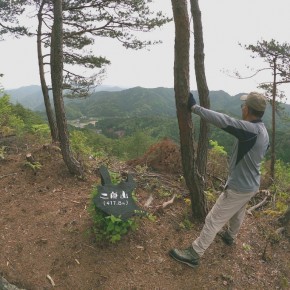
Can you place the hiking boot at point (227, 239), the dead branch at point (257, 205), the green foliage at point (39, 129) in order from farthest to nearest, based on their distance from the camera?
the green foliage at point (39, 129), the dead branch at point (257, 205), the hiking boot at point (227, 239)

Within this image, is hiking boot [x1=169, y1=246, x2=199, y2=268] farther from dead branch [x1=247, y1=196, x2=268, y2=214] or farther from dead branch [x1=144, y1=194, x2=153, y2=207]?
dead branch [x1=247, y1=196, x2=268, y2=214]

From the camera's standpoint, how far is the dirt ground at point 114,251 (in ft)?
11.9

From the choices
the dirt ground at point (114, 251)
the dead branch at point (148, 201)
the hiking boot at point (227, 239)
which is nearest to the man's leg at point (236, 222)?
the hiking boot at point (227, 239)

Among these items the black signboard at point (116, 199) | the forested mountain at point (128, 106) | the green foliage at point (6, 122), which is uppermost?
the green foliage at point (6, 122)

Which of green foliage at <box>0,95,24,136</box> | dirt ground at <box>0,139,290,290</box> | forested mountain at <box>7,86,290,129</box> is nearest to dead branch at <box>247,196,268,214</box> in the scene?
dirt ground at <box>0,139,290,290</box>

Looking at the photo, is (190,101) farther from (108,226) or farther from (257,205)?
(257,205)

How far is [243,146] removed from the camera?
11.5 feet

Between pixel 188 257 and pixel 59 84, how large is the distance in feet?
11.9

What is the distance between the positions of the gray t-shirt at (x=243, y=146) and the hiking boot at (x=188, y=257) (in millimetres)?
954

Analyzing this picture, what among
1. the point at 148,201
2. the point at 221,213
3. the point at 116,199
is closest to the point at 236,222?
the point at 221,213

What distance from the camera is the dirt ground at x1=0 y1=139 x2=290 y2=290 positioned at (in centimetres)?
361

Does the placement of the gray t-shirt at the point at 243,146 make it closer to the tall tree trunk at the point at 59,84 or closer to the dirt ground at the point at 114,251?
the dirt ground at the point at 114,251

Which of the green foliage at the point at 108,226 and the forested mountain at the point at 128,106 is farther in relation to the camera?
the forested mountain at the point at 128,106

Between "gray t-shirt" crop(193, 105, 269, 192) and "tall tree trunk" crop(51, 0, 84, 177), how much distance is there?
9.48 feet
